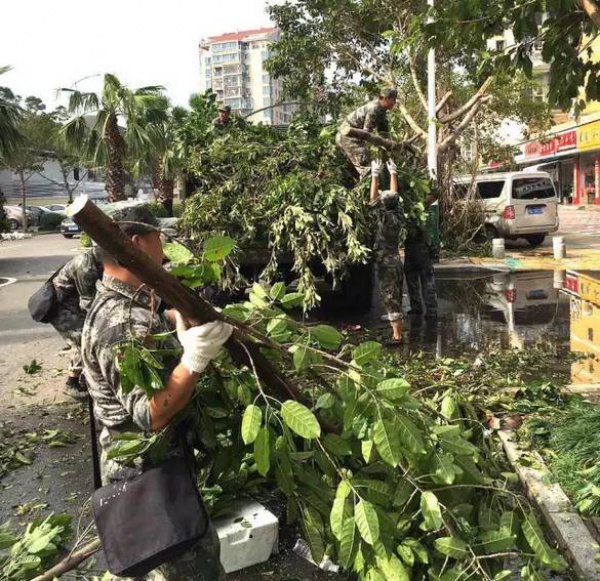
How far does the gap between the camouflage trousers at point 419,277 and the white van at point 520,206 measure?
828 cm

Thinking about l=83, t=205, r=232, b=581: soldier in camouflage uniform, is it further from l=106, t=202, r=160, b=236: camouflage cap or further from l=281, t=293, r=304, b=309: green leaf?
l=281, t=293, r=304, b=309: green leaf

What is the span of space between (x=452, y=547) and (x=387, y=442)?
0.48 meters

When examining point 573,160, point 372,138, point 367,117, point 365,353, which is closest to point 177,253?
point 365,353

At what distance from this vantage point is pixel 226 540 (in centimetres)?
292

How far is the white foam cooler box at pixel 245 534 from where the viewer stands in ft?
9.66

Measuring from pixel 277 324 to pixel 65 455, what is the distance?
114 inches

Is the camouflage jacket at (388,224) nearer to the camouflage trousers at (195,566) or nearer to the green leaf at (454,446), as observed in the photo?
the green leaf at (454,446)

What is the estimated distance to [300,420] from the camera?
1.98 meters

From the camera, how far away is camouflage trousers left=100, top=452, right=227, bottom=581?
7.08 ft

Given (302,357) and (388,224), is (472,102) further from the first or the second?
(302,357)

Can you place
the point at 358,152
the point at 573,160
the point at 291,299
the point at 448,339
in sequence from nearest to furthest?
the point at 291,299 < the point at 358,152 < the point at 448,339 < the point at 573,160

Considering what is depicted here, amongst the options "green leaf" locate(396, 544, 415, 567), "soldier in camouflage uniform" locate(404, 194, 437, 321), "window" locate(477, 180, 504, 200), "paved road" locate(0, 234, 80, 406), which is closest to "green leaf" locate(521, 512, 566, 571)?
"green leaf" locate(396, 544, 415, 567)

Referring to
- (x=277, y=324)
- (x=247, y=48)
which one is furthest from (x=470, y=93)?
(x=247, y=48)

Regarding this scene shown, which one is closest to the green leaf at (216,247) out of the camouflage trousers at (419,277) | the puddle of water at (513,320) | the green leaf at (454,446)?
the green leaf at (454,446)
